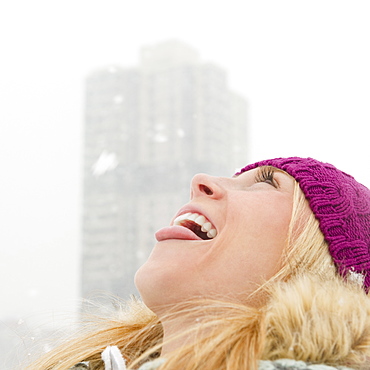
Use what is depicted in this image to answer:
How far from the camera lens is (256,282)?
0.87m

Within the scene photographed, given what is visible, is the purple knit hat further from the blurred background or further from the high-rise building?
the high-rise building

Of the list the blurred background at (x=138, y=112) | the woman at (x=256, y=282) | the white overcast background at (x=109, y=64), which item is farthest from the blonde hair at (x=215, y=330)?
the white overcast background at (x=109, y=64)

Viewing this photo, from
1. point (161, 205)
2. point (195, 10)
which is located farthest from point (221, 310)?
point (195, 10)

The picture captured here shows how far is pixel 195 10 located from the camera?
40.1 feet

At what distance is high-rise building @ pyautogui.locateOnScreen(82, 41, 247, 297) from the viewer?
6766 millimetres

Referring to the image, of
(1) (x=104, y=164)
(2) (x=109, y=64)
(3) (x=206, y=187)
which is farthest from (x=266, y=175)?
(2) (x=109, y=64)

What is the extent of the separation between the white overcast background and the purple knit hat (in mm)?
5458

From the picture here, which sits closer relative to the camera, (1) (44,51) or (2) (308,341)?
(2) (308,341)

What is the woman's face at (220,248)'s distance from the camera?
33.9 inches

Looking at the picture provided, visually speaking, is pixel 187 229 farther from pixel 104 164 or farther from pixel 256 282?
pixel 104 164

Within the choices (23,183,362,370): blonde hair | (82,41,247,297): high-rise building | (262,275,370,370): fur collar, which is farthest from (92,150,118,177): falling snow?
(262,275,370,370): fur collar

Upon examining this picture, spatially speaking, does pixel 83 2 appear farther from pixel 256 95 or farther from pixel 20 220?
pixel 20 220

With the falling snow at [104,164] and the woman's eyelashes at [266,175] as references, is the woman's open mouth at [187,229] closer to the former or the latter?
the woman's eyelashes at [266,175]

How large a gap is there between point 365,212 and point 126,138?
302 inches
